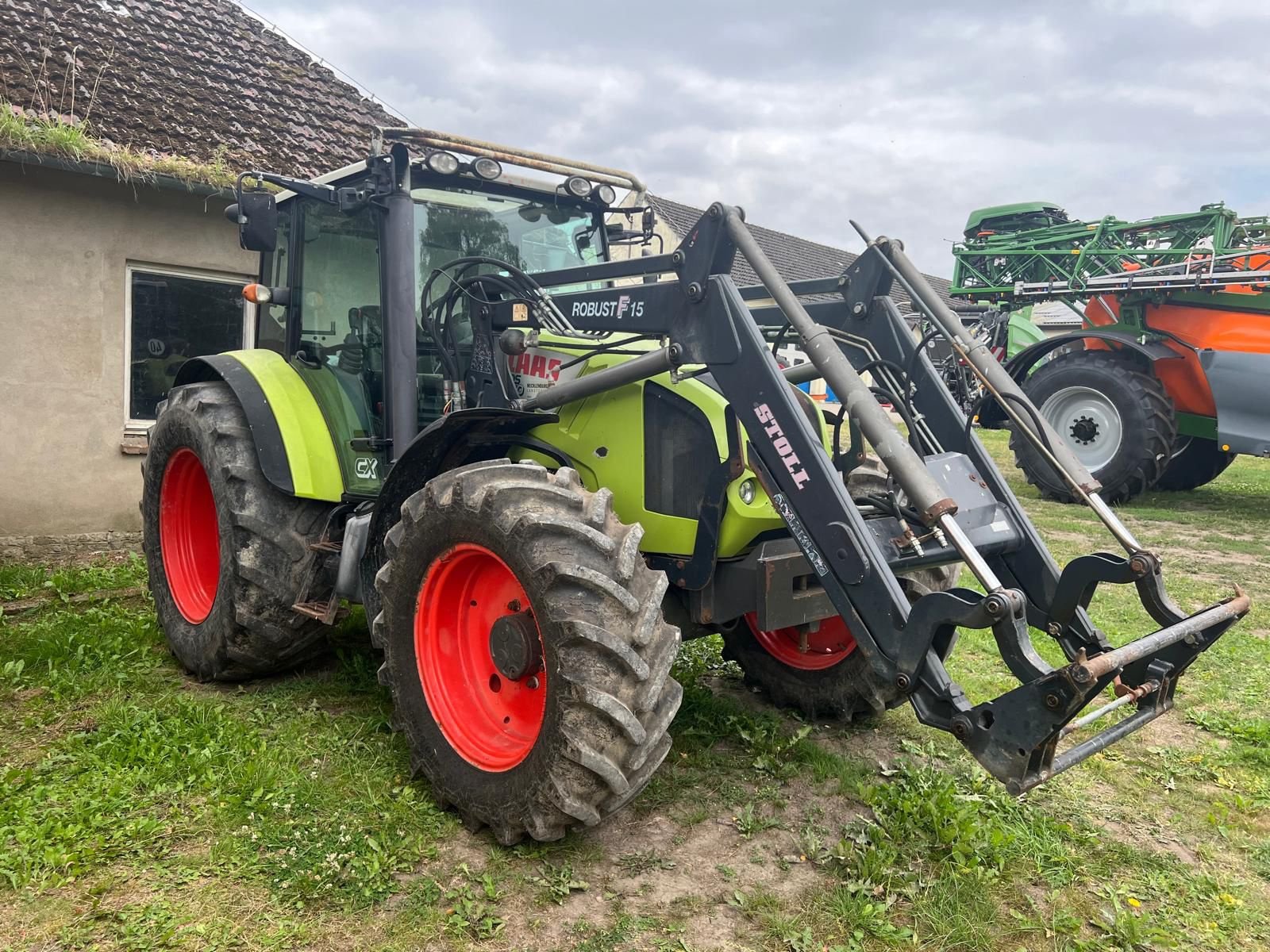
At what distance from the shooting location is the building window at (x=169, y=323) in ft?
22.3

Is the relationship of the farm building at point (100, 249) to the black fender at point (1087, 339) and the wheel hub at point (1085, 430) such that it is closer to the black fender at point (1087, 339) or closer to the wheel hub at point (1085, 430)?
the black fender at point (1087, 339)

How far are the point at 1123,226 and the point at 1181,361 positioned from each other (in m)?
1.85

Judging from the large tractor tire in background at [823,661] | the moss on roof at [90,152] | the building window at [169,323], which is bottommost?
the large tractor tire in background at [823,661]

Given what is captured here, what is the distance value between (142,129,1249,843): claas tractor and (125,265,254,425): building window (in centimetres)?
233

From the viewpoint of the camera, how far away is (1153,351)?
984 cm

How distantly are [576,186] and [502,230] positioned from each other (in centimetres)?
43

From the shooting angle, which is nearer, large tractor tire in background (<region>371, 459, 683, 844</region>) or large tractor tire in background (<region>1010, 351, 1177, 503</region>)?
large tractor tire in background (<region>371, 459, 683, 844</region>)

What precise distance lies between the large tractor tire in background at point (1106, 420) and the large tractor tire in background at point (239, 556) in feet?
23.6

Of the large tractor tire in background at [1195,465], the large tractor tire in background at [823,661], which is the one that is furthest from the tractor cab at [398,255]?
the large tractor tire in background at [1195,465]

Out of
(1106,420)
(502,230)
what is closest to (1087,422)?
(1106,420)

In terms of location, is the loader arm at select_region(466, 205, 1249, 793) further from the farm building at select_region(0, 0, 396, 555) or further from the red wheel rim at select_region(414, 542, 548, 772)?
the farm building at select_region(0, 0, 396, 555)

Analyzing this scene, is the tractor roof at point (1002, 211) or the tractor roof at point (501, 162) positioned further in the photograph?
the tractor roof at point (1002, 211)

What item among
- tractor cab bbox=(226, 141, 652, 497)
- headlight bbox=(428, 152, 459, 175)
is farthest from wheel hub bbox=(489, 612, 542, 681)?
headlight bbox=(428, 152, 459, 175)

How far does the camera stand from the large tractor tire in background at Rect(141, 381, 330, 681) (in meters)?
4.06
